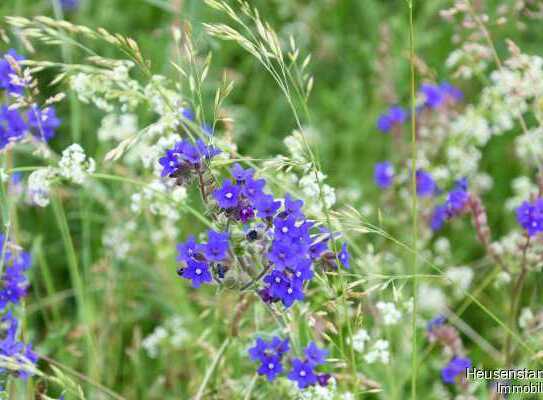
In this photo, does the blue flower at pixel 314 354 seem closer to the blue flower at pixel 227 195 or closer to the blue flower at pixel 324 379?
the blue flower at pixel 324 379

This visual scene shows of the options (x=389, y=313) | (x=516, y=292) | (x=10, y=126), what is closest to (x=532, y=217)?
(x=516, y=292)

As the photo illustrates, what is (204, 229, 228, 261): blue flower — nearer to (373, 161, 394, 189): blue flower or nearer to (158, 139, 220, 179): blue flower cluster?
(158, 139, 220, 179): blue flower cluster

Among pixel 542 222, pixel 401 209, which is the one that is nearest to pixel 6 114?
pixel 542 222

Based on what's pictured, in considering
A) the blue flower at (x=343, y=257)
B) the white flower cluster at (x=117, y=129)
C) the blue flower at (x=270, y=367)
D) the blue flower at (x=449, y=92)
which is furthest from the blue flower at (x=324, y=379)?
the blue flower at (x=449, y=92)

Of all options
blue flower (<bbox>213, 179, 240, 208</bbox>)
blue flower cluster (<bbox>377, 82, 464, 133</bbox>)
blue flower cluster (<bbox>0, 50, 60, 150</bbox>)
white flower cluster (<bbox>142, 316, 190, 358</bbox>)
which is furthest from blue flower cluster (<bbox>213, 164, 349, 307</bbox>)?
blue flower cluster (<bbox>377, 82, 464, 133</bbox>)

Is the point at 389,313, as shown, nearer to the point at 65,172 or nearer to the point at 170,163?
the point at 170,163
